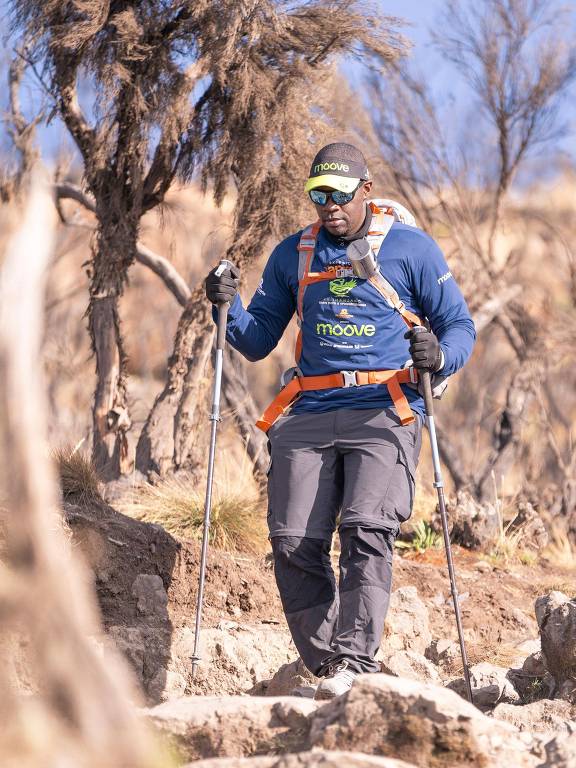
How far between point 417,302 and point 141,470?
4.26m

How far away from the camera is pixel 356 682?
3.56 meters

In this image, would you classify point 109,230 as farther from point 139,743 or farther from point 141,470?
point 139,743

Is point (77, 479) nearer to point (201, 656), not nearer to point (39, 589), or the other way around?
point (201, 656)

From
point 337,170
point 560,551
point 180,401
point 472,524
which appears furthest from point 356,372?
point 560,551

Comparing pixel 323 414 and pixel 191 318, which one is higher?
pixel 191 318

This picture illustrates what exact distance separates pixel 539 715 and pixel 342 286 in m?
2.06

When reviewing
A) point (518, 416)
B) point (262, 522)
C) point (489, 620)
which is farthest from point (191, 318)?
point (518, 416)

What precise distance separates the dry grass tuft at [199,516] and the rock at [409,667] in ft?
8.74

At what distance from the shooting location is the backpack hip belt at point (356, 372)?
5.23 m

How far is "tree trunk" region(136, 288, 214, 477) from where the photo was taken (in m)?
9.25

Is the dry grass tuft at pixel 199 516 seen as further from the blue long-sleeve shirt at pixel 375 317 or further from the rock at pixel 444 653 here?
the blue long-sleeve shirt at pixel 375 317

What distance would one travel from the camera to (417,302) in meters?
5.48

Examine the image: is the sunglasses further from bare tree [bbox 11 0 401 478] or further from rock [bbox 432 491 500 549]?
rock [bbox 432 491 500 549]

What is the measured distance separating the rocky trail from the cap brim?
2.19 meters
